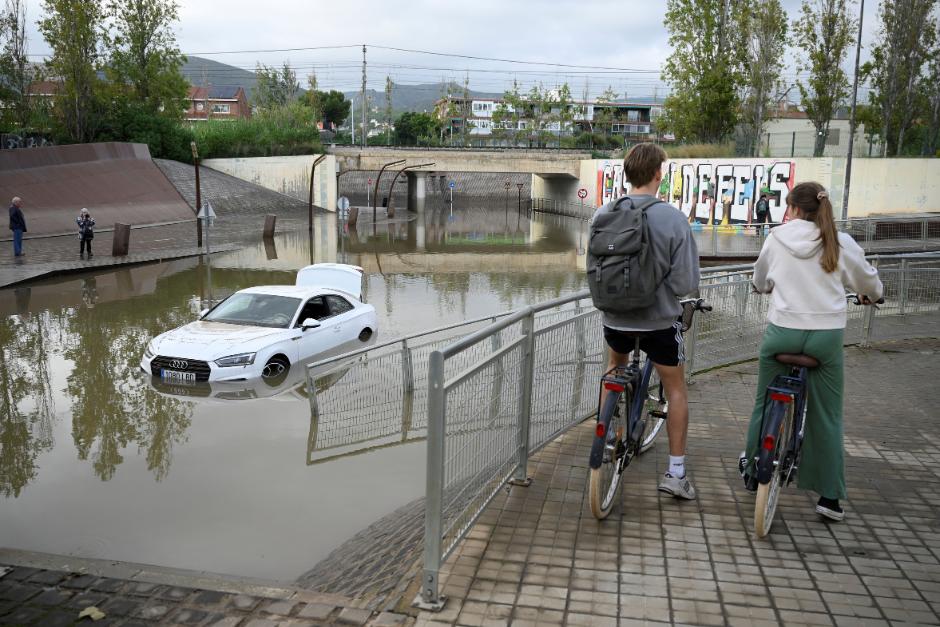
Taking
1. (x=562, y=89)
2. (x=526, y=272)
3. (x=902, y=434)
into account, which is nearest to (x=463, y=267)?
(x=526, y=272)

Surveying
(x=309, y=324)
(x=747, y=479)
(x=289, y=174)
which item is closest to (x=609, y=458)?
(x=747, y=479)

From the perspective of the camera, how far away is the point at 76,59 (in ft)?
157

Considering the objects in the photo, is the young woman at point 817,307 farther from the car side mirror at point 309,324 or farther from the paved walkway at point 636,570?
the car side mirror at point 309,324

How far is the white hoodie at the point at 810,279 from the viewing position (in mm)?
4605

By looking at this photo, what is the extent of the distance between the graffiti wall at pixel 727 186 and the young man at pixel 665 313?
28981 millimetres

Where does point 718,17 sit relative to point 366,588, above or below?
above

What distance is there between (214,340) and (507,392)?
7.69 meters

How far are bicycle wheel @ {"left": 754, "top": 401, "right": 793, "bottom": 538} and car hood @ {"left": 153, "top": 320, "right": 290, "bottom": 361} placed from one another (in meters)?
8.21

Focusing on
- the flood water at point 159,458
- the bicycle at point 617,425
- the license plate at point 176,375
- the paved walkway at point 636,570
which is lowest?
the flood water at point 159,458

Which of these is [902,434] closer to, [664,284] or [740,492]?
[740,492]

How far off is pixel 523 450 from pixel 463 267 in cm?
2214

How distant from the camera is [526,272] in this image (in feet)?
85.1

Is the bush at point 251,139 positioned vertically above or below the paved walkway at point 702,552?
above

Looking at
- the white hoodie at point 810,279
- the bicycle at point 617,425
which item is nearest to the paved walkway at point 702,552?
the bicycle at point 617,425
